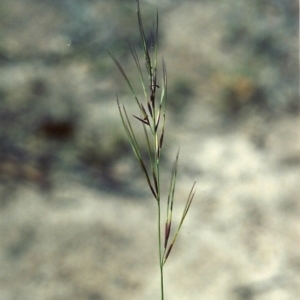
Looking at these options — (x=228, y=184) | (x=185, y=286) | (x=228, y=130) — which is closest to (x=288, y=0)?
(x=228, y=130)

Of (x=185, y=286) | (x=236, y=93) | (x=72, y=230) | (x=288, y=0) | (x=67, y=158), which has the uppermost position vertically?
(x=288, y=0)

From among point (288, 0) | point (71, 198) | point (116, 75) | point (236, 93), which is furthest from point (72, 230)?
point (288, 0)

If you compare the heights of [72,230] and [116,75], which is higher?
[116,75]

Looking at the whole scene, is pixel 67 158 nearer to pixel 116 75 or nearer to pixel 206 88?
pixel 116 75

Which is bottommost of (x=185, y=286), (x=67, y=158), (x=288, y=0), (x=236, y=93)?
(x=185, y=286)

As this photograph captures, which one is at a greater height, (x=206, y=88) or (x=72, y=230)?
(x=206, y=88)

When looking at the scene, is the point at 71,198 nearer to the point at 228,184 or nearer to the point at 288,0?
the point at 228,184
